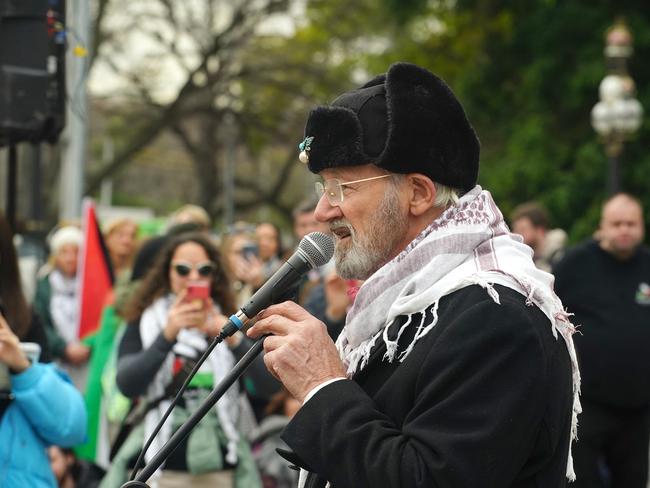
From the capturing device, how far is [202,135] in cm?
2802

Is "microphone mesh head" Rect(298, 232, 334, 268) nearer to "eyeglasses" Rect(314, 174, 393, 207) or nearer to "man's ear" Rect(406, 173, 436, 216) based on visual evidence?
"eyeglasses" Rect(314, 174, 393, 207)

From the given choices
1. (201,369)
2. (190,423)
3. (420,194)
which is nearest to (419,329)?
(420,194)

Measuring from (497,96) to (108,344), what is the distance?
15348mm

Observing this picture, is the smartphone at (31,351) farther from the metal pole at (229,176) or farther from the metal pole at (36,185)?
the metal pole at (229,176)

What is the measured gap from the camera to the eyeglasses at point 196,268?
4.93m

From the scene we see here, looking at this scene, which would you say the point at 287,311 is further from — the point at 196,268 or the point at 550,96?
the point at 550,96

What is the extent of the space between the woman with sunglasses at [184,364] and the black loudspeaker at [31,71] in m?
Result: 0.92

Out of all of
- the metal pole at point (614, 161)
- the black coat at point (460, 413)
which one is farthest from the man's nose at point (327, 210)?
the metal pole at point (614, 161)

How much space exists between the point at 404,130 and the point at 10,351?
1815mm

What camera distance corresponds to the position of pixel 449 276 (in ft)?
7.76

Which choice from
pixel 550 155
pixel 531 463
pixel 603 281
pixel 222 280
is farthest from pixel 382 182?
pixel 550 155

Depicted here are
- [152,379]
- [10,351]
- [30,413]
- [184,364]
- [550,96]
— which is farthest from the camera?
[550,96]

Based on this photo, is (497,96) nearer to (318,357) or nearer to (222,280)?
(222,280)

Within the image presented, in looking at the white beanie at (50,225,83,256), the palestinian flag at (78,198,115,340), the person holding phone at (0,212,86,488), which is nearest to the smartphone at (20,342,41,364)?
the person holding phone at (0,212,86,488)
